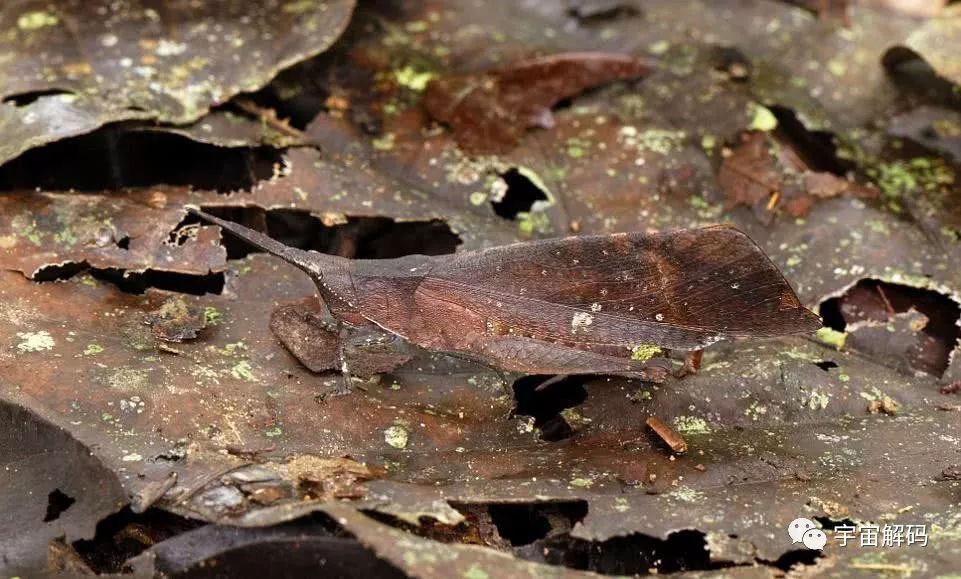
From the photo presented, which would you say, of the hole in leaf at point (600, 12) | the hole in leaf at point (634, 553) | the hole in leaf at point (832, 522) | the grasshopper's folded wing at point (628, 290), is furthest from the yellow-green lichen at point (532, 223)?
the hole in leaf at point (832, 522)

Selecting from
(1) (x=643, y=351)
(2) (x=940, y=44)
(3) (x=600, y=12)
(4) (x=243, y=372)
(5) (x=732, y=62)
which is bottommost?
(4) (x=243, y=372)

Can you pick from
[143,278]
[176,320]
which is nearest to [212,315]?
[176,320]

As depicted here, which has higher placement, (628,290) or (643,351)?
(628,290)

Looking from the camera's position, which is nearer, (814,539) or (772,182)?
(814,539)

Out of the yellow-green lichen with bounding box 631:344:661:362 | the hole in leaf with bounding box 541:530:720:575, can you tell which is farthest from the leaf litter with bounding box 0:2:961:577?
the yellow-green lichen with bounding box 631:344:661:362

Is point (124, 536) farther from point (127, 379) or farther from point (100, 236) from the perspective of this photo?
point (100, 236)

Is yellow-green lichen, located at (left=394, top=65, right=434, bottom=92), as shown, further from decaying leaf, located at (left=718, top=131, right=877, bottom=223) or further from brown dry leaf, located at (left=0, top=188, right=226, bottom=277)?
decaying leaf, located at (left=718, top=131, right=877, bottom=223)

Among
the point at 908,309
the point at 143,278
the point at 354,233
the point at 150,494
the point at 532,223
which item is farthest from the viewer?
the point at 532,223

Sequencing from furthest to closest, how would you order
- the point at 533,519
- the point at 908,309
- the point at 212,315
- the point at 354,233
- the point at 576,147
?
the point at 576,147 < the point at 354,233 < the point at 908,309 < the point at 212,315 < the point at 533,519
